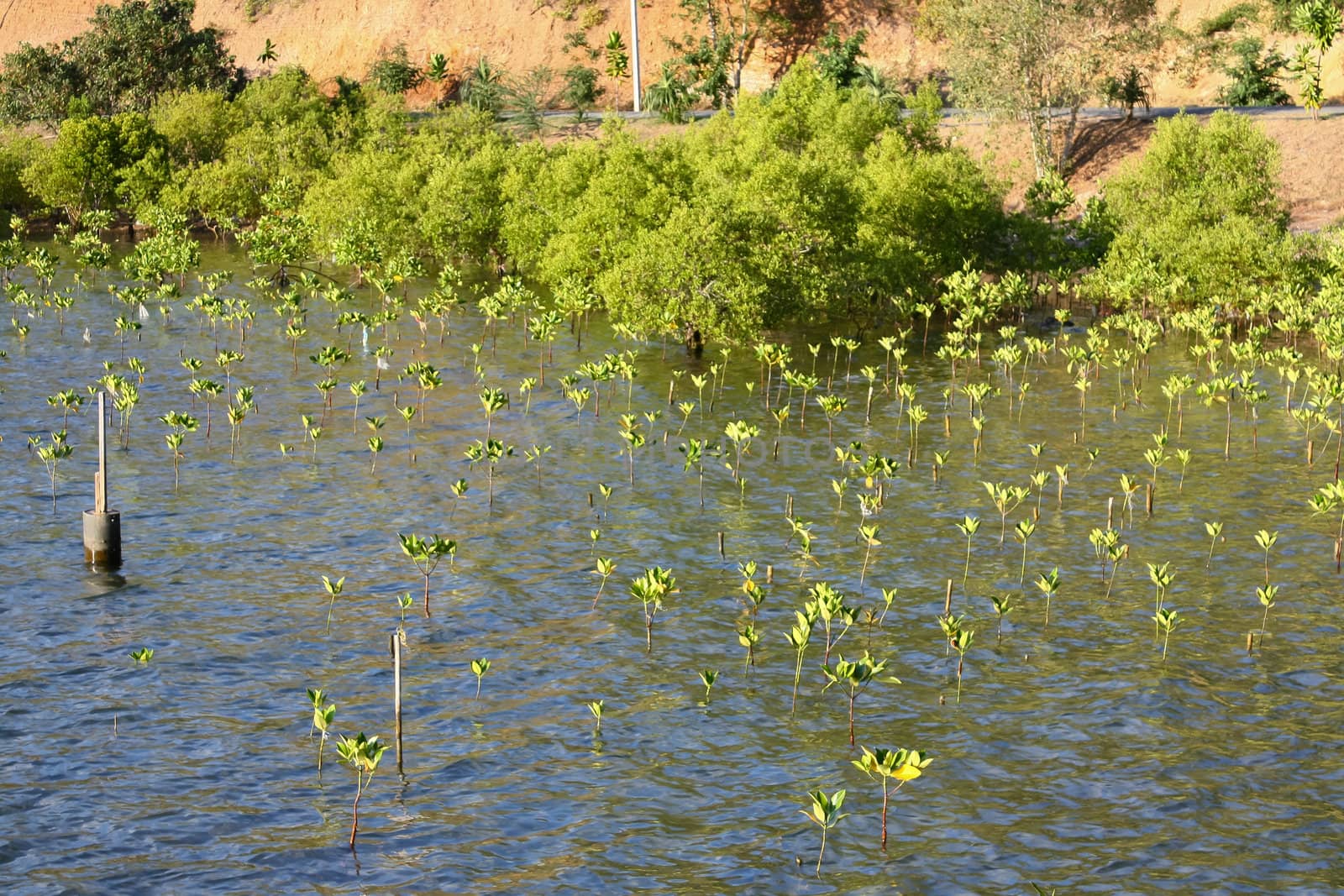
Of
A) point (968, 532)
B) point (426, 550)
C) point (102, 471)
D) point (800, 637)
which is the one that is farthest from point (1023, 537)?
point (102, 471)

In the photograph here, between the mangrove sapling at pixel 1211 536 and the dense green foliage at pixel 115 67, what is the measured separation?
8728cm

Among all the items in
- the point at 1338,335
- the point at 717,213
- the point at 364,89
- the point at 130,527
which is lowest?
the point at 130,527

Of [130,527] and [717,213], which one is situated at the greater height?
[717,213]

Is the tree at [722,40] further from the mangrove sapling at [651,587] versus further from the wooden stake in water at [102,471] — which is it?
the mangrove sapling at [651,587]

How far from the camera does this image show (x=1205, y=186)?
53125mm

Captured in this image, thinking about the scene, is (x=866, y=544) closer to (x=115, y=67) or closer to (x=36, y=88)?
(x=115, y=67)

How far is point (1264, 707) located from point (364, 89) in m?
95.2

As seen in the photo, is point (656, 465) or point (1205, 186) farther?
point (1205, 186)

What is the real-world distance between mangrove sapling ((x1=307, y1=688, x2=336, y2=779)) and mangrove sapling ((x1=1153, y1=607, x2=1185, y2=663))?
1223 centimetres

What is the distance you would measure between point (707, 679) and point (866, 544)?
887cm

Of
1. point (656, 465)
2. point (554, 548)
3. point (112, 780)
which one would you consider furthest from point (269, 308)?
point (112, 780)

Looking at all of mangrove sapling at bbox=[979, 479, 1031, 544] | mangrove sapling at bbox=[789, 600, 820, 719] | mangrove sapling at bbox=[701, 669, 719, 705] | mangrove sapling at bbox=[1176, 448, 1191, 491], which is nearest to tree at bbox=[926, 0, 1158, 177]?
mangrove sapling at bbox=[1176, 448, 1191, 491]

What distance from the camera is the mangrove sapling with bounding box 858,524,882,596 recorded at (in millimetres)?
25984

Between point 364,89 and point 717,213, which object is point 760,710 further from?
point 364,89
